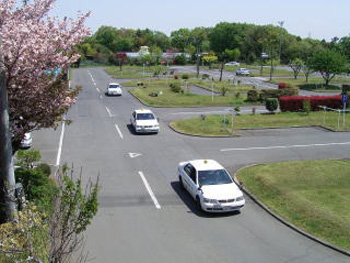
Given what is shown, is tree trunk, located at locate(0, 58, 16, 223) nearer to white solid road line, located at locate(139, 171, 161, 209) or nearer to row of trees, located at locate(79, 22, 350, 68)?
white solid road line, located at locate(139, 171, 161, 209)

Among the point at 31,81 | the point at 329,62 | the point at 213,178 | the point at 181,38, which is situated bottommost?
the point at 213,178

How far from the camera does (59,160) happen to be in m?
22.2

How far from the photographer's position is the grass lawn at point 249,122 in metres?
28.9

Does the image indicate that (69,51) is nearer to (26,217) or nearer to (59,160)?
(26,217)

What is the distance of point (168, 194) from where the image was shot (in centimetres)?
1756

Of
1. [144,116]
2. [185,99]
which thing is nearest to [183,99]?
[185,99]

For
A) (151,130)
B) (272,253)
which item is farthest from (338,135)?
(272,253)

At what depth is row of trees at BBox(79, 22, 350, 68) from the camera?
103812 mm

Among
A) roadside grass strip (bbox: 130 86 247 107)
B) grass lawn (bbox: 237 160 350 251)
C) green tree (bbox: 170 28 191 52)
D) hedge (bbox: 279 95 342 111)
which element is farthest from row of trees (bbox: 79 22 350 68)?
grass lawn (bbox: 237 160 350 251)

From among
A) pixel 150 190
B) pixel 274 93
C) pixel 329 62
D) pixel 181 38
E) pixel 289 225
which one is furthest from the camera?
pixel 181 38

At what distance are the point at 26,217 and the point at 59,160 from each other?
15.3 metres

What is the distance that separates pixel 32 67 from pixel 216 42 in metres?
122

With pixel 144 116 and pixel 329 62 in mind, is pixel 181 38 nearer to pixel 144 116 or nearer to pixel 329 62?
pixel 329 62

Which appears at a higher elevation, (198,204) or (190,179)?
(190,179)
